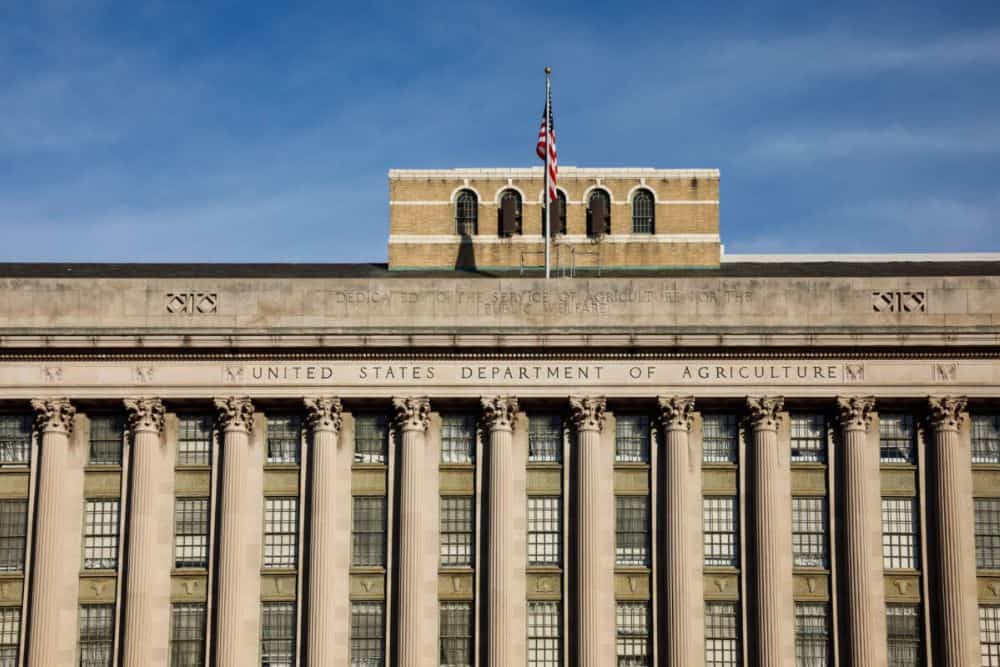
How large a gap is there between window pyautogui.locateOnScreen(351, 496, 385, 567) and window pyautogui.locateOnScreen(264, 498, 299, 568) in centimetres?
204

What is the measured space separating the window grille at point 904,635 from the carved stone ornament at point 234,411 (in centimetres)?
2254

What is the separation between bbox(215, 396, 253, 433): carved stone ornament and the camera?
211 ft

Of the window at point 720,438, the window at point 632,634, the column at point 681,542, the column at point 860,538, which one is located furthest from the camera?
the window at point 720,438

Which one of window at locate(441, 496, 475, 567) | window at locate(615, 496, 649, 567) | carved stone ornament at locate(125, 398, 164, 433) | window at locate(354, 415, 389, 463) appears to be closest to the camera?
window at locate(615, 496, 649, 567)

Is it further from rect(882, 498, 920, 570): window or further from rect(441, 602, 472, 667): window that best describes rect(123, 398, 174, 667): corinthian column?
rect(882, 498, 920, 570): window

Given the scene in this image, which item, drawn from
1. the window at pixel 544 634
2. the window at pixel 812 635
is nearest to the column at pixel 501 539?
the window at pixel 544 634

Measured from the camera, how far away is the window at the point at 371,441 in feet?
213

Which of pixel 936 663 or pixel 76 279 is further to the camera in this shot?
pixel 76 279

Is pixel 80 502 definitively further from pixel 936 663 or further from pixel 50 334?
pixel 936 663

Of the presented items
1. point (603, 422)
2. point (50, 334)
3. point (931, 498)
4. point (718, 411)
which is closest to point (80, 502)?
point (50, 334)

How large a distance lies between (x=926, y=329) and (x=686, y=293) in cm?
822

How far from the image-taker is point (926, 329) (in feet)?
211

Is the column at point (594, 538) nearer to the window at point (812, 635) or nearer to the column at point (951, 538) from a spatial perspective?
the window at point (812, 635)

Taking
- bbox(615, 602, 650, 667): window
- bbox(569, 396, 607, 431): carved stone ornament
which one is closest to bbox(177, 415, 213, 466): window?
bbox(569, 396, 607, 431): carved stone ornament
